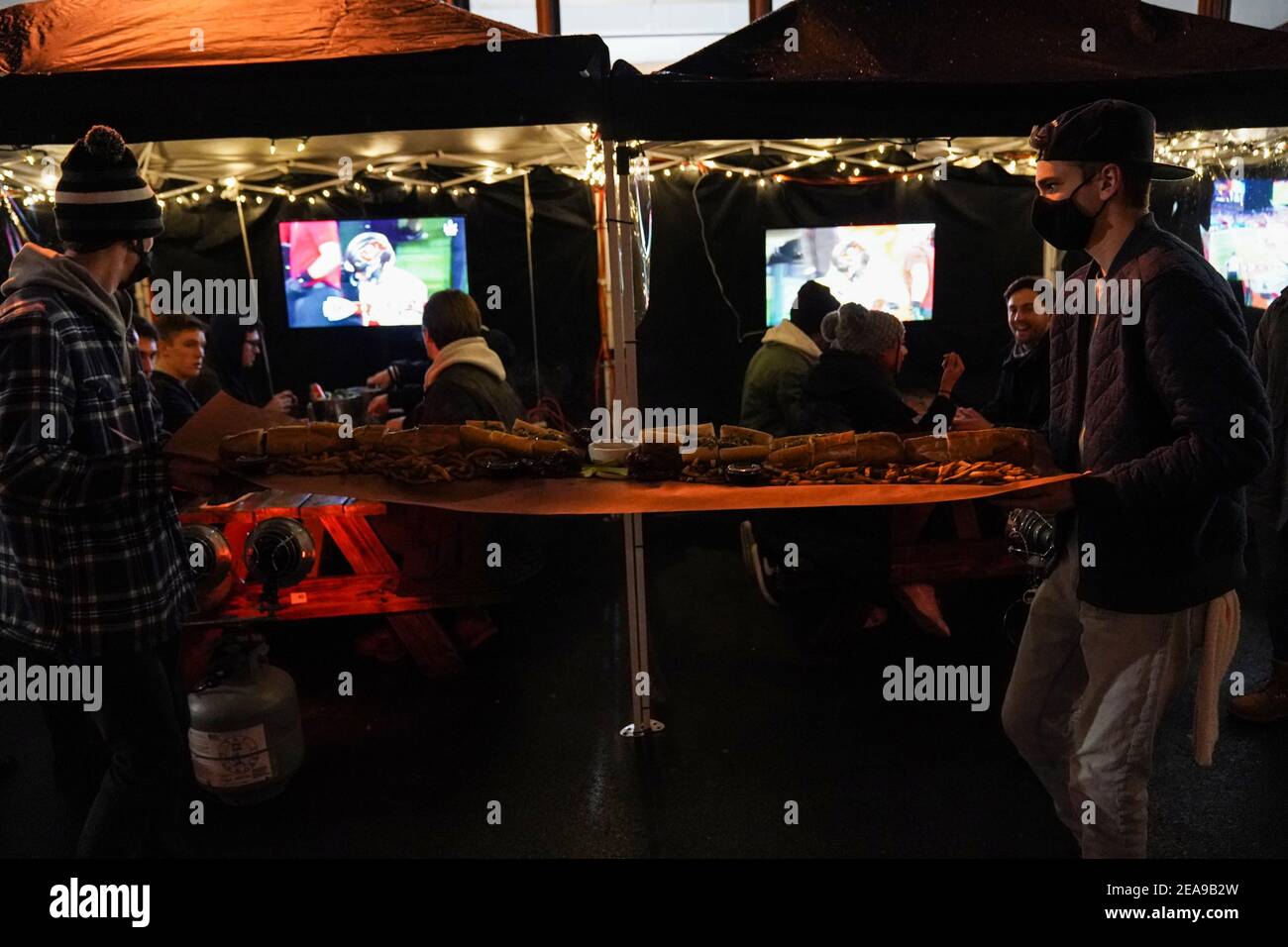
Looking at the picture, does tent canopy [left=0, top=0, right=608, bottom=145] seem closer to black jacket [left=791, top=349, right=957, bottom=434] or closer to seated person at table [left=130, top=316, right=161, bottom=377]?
seated person at table [left=130, top=316, right=161, bottom=377]

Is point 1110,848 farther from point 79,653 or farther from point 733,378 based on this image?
point 733,378

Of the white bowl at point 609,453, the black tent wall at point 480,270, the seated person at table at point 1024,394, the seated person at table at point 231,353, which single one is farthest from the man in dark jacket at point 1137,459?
the black tent wall at point 480,270

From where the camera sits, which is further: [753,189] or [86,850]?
[753,189]

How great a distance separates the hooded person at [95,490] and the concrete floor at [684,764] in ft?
3.45

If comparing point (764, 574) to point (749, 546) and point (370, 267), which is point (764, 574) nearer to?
point (749, 546)

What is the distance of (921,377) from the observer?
7777mm

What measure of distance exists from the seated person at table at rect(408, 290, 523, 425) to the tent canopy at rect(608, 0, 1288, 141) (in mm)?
1439

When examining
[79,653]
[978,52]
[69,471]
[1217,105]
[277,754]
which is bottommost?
[277,754]

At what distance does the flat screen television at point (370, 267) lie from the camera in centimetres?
766

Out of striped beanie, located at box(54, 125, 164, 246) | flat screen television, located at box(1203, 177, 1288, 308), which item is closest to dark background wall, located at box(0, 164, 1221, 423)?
flat screen television, located at box(1203, 177, 1288, 308)

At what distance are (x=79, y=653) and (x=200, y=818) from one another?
1.35 m

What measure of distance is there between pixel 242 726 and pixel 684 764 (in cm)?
163

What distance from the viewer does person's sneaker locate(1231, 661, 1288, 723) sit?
3.77 m
